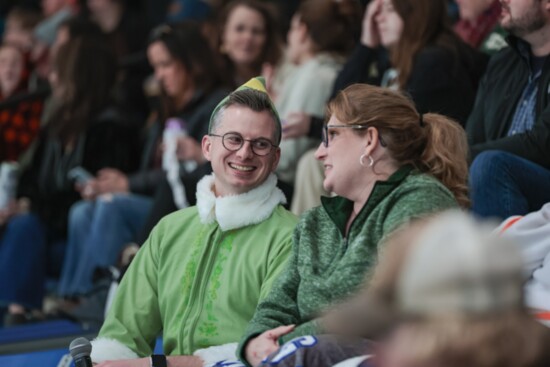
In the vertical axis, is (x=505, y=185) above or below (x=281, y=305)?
above

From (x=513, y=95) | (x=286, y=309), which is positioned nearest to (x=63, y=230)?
(x=513, y=95)

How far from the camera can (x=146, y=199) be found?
22.0ft

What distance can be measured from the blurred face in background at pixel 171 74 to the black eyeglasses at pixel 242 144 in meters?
3.01

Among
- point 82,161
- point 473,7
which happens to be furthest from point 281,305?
point 82,161

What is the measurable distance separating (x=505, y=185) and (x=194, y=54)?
296 centimetres

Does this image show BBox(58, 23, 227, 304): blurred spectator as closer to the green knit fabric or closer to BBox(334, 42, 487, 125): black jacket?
BBox(334, 42, 487, 125): black jacket

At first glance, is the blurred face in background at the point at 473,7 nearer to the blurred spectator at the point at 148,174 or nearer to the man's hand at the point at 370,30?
the man's hand at the point at 370,30

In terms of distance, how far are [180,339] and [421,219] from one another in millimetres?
974

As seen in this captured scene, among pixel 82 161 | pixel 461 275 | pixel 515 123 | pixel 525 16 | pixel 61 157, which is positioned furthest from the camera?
pixel 61 157

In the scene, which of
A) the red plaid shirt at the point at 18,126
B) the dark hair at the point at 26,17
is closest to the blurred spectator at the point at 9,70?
the red plaid shirt at the point at 18,126

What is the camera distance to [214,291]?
12.6ft

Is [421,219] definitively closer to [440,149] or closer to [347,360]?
[440,149]

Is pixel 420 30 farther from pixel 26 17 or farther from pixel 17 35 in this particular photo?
pixel 26 17

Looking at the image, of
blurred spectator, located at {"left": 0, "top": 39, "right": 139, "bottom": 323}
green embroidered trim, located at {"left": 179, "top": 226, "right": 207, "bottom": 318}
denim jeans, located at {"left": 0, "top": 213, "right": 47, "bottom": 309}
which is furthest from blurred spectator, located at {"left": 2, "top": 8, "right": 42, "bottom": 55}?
green embroidered trim, located at {"left": 179, "top": 226, "right": 207, "bottom": 318}
